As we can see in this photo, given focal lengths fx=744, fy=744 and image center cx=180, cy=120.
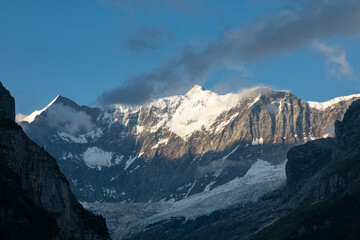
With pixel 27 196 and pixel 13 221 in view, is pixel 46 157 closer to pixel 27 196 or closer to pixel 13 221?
pixel 27 196

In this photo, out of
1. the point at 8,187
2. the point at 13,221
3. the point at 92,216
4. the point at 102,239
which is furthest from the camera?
the point at 92,216

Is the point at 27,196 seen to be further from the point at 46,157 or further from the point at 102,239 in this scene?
the point at 102,239

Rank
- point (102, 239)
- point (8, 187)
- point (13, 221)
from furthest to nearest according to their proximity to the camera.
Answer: point (102, 239)
point (8, 187)
point (13, 221)

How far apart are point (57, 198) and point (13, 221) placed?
117 feet

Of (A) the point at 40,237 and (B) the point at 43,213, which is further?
(B) the point at 43,213

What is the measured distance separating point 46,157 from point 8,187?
27.5 metres

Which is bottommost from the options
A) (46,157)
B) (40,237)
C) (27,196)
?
(40,237)

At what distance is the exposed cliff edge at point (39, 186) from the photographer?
154375 millimetres

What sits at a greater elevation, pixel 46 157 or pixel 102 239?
pixel 46 157

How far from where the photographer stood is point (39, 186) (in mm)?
171875

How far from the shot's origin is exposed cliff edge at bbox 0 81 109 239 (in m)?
154

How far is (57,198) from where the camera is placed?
578 feet

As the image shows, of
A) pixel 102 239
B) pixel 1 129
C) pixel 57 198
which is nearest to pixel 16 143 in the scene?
pixel 1 129

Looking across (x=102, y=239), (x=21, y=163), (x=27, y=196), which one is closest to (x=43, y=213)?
(x=27, y=196)
